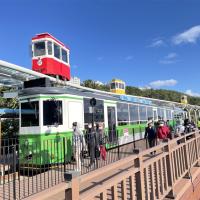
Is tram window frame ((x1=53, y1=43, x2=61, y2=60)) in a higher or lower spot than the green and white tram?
higher

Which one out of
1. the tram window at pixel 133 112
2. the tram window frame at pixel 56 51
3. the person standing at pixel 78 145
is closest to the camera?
the person standing at pixel 78 145

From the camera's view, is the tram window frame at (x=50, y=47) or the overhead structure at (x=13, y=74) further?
the tram window frame at (x=50, y=47)

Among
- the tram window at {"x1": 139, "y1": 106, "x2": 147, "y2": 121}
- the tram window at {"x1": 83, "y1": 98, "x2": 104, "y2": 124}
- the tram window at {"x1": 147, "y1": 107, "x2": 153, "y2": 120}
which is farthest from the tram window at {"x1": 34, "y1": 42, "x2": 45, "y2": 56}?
the tram window at {"x1": 147, "y1": 107, "x2": 153, "y2": 120}

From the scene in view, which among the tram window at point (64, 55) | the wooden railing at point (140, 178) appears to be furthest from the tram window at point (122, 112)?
the tram window at point (64, 55)

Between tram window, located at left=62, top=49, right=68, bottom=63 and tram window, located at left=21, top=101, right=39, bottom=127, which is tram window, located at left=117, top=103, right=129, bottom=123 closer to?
tram window, located at left=21, top=101, right=39, bottom=127

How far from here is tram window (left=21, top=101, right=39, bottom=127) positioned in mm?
11148

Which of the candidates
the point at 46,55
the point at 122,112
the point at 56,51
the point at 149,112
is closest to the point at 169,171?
the point at 122,112

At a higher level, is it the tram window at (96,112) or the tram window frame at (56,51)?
the tram window frame at (56,51)

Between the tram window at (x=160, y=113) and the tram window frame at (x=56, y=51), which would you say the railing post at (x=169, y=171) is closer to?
the tram window frame at (x=56, y=51)

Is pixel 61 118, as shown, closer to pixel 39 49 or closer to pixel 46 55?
pixel 46 55

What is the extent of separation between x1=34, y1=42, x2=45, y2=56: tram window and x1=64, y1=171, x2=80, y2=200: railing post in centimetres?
1880

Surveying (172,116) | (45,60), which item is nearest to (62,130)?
(45,60)

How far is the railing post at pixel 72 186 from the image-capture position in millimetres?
3115

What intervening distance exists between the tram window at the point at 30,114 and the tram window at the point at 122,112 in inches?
254
